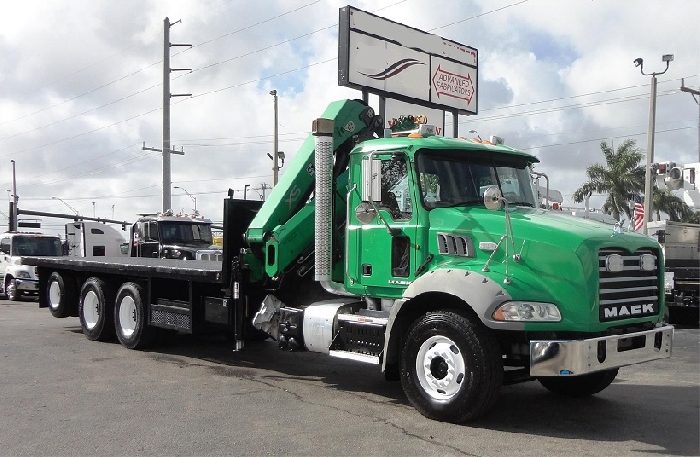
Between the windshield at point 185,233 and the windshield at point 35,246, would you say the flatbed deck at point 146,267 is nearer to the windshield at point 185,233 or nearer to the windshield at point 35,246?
the windshield at point 185,233

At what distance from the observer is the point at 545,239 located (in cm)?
608

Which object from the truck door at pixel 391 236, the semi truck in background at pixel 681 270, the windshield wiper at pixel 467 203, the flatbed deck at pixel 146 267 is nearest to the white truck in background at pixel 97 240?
the flatbed deck at pixel 146 267

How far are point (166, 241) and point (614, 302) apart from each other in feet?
44.0

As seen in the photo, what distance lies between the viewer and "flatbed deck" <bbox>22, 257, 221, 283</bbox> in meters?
9.11

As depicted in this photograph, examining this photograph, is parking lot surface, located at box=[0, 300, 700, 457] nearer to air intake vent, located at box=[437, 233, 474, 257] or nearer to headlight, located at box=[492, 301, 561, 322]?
headlight, located at box=[492, 301, 561, 322]

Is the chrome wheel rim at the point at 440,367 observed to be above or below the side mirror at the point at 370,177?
below

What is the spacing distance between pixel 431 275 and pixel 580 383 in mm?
2306

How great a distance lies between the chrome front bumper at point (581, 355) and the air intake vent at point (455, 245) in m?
1.12

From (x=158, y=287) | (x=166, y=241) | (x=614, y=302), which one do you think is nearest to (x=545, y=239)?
(x=614, y=302)

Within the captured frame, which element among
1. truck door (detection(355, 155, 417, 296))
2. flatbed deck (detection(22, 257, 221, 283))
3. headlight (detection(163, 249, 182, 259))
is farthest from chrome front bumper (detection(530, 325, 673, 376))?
headlight (detection(163, 249, 182, 259))

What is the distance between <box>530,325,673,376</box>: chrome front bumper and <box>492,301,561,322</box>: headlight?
213mm

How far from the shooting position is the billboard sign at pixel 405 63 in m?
12.6

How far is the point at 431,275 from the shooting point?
20.9ft

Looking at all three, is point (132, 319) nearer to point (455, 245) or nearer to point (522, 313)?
point (455, 245)
